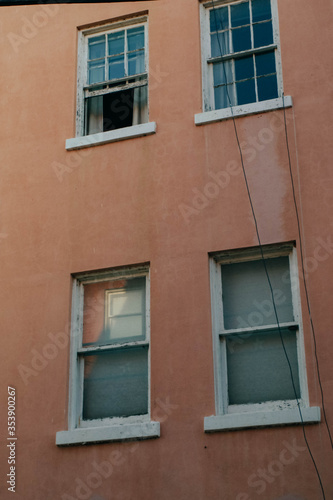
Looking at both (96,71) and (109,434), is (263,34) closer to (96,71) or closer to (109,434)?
(96,71)

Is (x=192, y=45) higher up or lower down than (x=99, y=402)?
higher up

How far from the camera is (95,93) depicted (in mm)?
11742

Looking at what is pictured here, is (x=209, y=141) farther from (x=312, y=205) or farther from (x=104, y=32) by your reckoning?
(x=104, y=32)

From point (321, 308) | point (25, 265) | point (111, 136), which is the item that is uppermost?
point (111, 136)

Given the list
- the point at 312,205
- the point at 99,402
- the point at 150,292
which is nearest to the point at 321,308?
the point at 312,205

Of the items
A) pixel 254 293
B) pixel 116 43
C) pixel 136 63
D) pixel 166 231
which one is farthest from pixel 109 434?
pixel 116 43

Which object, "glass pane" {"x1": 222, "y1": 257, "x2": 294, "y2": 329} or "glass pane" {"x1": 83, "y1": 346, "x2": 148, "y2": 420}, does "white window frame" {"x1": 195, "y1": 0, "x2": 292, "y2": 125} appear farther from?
"glass pane" {"x1": 83, "y1": 346, "x2": 148, "y2": 420}

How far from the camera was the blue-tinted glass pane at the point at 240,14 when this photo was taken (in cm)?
1131

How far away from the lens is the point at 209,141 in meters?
10.5

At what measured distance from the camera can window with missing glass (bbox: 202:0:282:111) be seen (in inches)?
429

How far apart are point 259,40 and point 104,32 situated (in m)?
2.37

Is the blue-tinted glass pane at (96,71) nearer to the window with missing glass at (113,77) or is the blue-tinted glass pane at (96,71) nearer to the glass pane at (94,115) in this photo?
the window with missing glass at (113,77)

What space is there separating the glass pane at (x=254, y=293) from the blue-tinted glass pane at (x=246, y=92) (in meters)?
2.28

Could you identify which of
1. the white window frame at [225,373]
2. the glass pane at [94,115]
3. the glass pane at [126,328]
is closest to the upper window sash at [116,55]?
the glass pane at [94,115]
